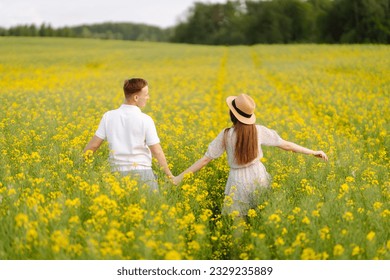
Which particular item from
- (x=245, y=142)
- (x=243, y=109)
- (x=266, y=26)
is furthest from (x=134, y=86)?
(x=266, y=26)

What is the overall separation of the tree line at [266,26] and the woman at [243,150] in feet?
205

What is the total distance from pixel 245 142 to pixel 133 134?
1207mm

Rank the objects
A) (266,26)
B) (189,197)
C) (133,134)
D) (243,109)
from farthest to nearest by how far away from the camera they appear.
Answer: (266,26) → (189,197) → (133,134) → (243,109)

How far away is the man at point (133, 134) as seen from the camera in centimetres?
494

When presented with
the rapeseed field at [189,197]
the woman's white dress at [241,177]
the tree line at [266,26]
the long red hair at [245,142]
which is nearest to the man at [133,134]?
the rapeseed field at [189,197]

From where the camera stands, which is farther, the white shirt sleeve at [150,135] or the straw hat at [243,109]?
the white shirt sleeve at [150,135]

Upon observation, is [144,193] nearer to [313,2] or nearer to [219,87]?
[219,87]

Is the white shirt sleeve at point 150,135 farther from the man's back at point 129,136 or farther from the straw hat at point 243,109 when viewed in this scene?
the straw hat at point 243,109

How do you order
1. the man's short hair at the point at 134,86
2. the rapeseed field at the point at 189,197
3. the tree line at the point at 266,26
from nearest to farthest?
the rapeseed field at the point at 189,197 → the man's short hair at the point at 134,86 → the tree line at the point at 266,26

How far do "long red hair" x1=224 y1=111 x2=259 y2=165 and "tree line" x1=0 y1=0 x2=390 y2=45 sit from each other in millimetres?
62565

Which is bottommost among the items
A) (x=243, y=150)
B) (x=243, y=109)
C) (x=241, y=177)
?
(x=241, y=177)

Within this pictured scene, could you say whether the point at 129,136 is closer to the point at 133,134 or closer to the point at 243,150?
the point at 133,134

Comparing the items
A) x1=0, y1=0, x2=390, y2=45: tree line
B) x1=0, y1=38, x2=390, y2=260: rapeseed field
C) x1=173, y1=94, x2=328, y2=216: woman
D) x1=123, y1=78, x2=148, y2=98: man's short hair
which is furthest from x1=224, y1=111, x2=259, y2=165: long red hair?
x1=0, y1=0, x2=390, y2=45: tree line

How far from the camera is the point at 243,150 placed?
483cm
